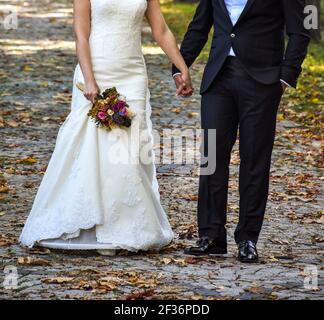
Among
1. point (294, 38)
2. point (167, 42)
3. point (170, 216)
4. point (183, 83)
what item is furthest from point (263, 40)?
point (170, 216)

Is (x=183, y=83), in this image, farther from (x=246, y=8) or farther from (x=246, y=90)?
(x=246, y=8)

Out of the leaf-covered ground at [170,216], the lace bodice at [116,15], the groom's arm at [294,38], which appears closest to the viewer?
the leaf-covered ground at [170,216]

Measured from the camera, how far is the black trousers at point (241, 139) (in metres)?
7.57

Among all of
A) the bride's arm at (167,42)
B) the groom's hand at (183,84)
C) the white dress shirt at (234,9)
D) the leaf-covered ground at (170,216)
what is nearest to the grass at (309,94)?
the leaf-covered ground at (170,216)

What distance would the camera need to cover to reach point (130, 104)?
8.03 m

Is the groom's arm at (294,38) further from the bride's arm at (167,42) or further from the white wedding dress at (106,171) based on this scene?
the white wedding dress at (106,171)

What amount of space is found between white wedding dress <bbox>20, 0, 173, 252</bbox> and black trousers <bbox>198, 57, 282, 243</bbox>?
505mm

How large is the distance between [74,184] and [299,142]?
6.44 metres

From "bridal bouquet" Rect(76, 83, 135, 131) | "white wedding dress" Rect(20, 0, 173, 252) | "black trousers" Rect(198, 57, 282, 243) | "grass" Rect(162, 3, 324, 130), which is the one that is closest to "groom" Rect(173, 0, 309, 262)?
"black trousers" Rect(198, 57, 282, 243)

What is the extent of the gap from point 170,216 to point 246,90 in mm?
2318

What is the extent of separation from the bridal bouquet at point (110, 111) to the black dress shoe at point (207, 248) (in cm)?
103

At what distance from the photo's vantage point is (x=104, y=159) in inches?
313

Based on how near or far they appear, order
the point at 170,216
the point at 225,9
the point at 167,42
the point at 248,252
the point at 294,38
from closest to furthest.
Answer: the point at 294,38
the point at 225,9
the point at 248,252
the point at 167,42
the point at 170,216
